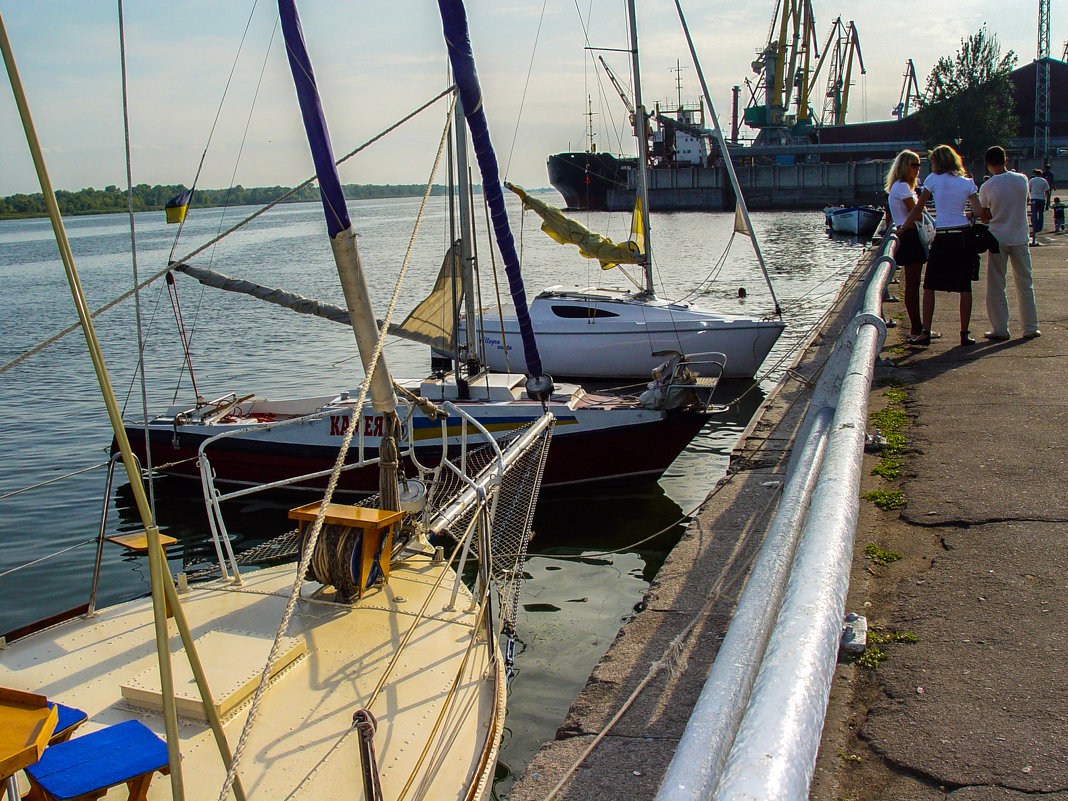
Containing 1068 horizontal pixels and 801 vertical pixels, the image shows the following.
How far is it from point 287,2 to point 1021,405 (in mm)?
6040

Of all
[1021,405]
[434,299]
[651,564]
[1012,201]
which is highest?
[1012,201]

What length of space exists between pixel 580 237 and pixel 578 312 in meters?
2.78

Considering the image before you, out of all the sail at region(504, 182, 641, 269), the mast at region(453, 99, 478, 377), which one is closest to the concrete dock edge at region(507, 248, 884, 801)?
the mast at region(453, 99, 478, 377)

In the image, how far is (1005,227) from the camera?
8.66 meters

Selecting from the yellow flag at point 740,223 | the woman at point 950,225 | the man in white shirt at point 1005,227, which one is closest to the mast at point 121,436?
the woman at point 950,225

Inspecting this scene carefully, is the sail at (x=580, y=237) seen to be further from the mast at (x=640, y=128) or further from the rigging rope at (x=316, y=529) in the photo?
the rigging rope at (x=316, y=529)

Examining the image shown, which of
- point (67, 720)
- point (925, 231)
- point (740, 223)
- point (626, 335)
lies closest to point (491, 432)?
point (925, 231)

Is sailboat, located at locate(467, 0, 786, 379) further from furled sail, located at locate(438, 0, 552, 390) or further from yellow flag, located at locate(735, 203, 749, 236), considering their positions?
furled sail, located at locate(438, 0, 552, 390)

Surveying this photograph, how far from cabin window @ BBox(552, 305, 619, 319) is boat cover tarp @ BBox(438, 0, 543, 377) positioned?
8519 millimetres

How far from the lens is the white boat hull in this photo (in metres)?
18.2

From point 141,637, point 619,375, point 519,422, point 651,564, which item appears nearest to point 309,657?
point 141,637

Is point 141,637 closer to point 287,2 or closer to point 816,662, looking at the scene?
point 287,2

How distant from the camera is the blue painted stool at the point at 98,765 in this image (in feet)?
9.71

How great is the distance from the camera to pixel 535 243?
65438 mm
